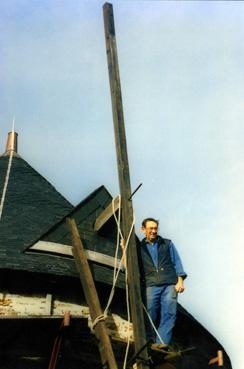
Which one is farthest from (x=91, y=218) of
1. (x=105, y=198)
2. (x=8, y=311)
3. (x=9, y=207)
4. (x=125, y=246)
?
(x=125, y=246)

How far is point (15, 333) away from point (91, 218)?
2833 mm

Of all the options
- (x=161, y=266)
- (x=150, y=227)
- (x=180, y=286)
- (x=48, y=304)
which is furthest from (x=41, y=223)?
(x=180, y=286)

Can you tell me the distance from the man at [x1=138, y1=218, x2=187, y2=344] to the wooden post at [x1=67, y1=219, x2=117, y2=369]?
835 millimetres

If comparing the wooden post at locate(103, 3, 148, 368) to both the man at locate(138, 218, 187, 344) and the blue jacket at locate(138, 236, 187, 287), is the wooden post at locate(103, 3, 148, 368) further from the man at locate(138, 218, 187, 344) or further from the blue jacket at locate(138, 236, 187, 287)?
the blue jacket at locate(138, 236, 187, 287)

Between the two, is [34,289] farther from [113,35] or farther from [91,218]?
[113,35]

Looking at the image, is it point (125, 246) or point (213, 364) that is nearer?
point (125, 246)

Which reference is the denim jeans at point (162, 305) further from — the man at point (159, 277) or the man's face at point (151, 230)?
the man's face at point (151, 230)

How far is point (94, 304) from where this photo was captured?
6.55 metres

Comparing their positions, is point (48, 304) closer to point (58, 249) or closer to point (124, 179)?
point (58, 249)

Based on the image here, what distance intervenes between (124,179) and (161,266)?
1405 mm

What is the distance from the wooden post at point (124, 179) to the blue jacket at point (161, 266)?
102 centimetres

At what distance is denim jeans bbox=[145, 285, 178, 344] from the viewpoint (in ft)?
23.5

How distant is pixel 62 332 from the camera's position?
24.0 ft

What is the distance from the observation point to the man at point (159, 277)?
7215 millimetres
